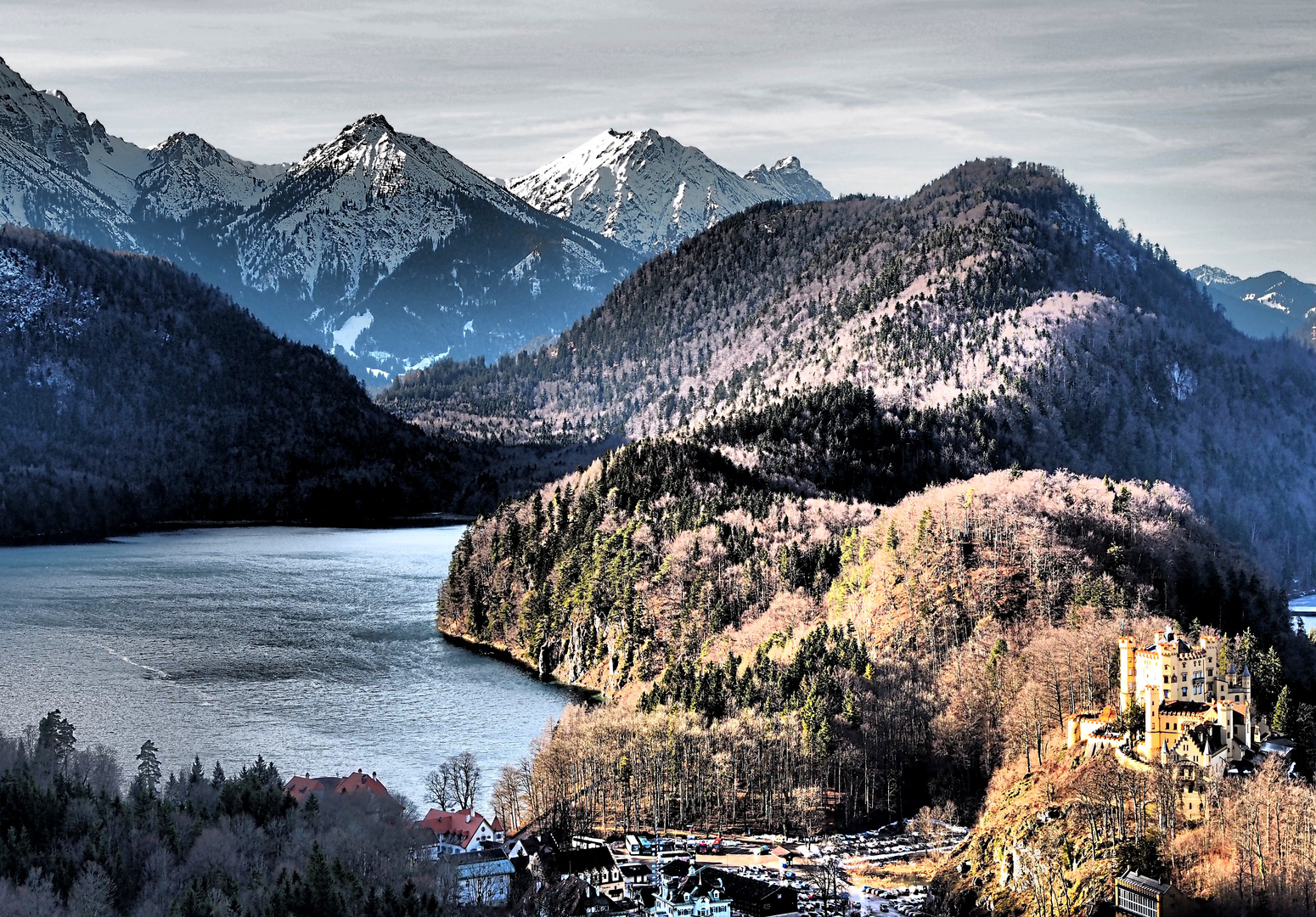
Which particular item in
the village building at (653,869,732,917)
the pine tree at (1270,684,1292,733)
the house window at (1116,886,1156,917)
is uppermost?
the pine tree at (1270,684,1292,733)

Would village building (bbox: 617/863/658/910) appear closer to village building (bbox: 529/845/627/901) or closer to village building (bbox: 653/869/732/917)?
village building (bbox: 529/845/627/901)

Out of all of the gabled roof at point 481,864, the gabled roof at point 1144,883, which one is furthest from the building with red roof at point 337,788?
the gabled roof at point 1144,883

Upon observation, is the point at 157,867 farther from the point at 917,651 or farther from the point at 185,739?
the point at 917,651

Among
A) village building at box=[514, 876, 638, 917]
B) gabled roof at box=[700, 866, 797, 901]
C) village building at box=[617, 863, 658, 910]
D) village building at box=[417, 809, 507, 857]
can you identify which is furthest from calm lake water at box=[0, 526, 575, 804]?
gabled roof at box=[700, 866, 797, 901]

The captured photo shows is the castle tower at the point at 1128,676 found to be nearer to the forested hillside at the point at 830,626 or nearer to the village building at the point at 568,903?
the forested hillside at the point at 830,626

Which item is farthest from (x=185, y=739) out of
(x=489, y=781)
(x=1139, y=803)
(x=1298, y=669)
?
(x=1298, y=669)

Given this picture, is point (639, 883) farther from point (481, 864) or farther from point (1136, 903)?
point (1136, 903)
